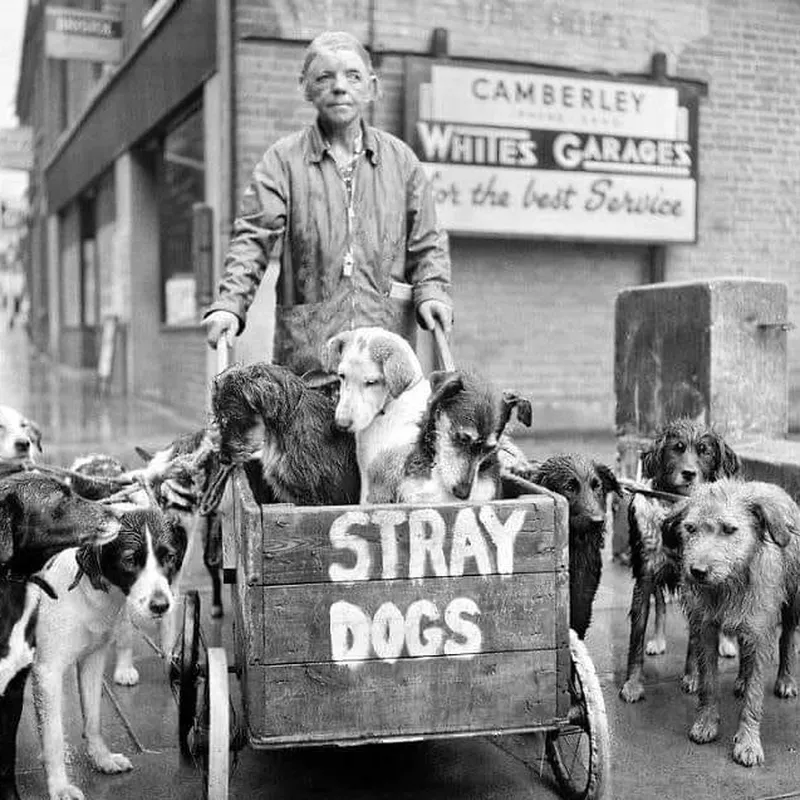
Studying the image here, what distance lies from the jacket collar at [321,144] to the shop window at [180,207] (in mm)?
6785

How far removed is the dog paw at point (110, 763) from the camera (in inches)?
146

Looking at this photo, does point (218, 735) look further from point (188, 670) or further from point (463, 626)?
point (463, 626)

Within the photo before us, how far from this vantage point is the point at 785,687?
440cm

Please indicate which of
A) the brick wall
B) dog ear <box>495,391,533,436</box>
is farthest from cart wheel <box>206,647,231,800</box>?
the brick wall

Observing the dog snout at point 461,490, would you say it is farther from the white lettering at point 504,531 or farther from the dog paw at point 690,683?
the dog paw at point 690,683

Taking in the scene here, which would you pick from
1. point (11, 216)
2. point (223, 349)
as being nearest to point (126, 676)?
point (223, 349)

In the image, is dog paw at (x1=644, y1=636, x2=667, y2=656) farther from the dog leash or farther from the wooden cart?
the wooden cart

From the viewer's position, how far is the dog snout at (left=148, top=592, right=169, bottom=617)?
10.9 ft

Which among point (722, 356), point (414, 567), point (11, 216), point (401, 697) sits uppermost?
point (11, 216)

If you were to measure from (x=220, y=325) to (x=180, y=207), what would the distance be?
9.45m

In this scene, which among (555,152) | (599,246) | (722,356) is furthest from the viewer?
(599,246)

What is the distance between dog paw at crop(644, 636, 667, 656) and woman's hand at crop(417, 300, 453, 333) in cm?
185

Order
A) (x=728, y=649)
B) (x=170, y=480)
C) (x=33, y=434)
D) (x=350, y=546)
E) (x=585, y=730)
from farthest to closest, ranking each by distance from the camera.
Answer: (x=33, y=434) → (x=728, y=649) → (x=170, y=480) → (x=585, y=730) → (x=350, y=546)

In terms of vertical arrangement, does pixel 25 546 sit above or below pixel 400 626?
above
